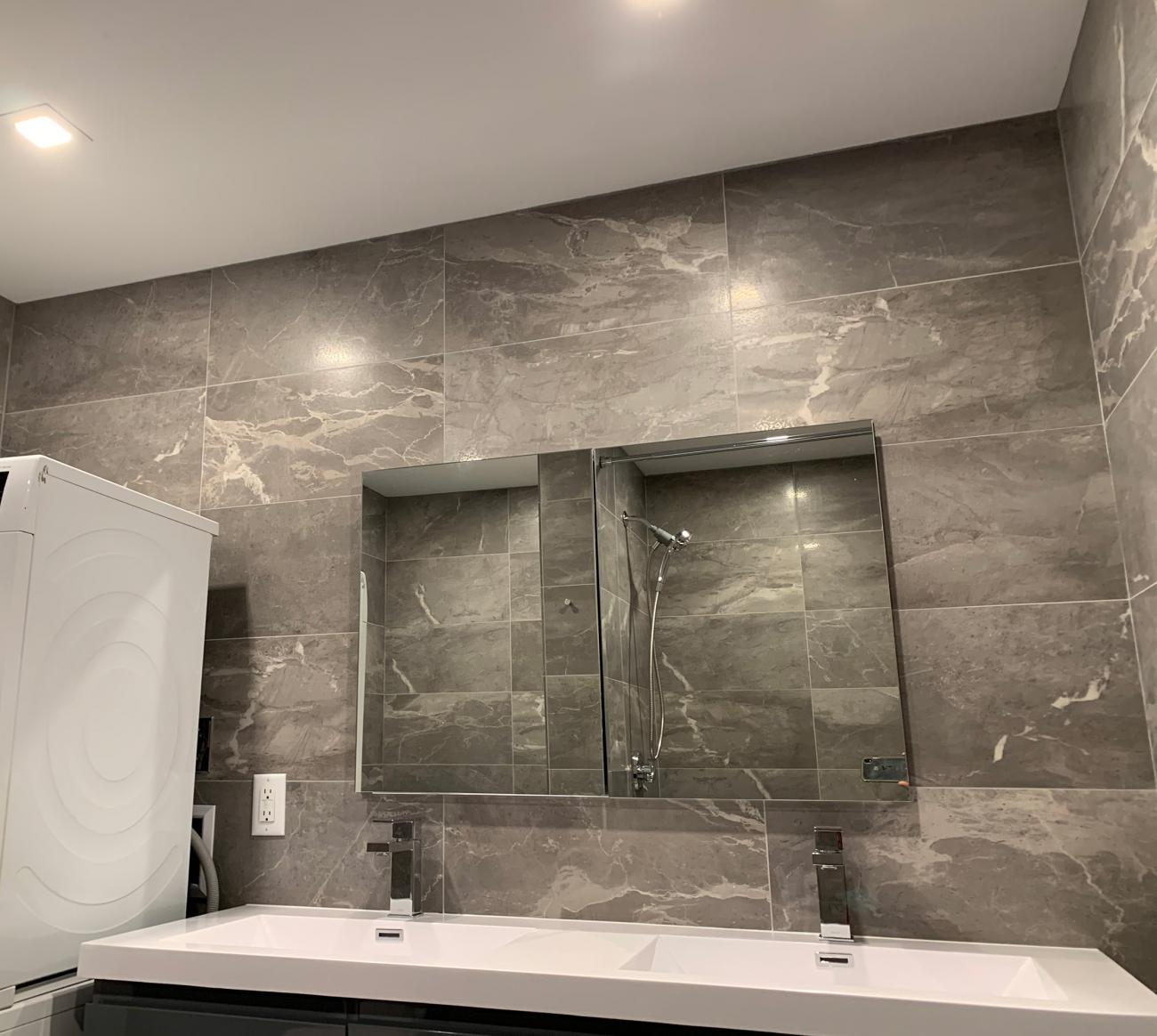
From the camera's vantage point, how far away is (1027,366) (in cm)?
185

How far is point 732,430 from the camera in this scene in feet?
6.60

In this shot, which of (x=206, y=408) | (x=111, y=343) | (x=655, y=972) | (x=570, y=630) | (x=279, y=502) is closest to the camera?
(x=655, y=972)

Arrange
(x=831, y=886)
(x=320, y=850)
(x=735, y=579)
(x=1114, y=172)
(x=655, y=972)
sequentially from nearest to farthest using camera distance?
(x=655, y=972)
(x=1114, y=172)
(x=831, y=886)
(x=735, y=579)
(x=320, y=850)

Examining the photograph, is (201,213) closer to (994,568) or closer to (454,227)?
(454,227)

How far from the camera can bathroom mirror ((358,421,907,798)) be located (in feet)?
5.98

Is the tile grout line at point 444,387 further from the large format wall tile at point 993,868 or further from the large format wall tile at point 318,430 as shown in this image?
the large format wall tile at point 993,868

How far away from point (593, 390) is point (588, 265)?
0.31 meters

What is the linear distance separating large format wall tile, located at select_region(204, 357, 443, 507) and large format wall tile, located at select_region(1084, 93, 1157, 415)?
1396mm

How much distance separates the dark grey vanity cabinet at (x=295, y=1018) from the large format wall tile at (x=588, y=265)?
141 cm

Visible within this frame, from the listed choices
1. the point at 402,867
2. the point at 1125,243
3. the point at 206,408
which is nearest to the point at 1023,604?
the point at 1125,243

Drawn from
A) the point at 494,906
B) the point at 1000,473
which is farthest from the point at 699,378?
the point at 494,906

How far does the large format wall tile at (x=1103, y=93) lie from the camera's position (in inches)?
54.4

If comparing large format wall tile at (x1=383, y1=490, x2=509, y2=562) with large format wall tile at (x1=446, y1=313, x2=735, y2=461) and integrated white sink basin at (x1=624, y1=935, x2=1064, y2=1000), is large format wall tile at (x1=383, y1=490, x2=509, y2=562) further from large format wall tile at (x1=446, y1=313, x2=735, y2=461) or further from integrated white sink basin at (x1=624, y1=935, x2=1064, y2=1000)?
integrated white sink basin at (x1=624, y1=935, x2=1064, y2=1000)

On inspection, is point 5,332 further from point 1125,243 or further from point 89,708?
point 1125,243
